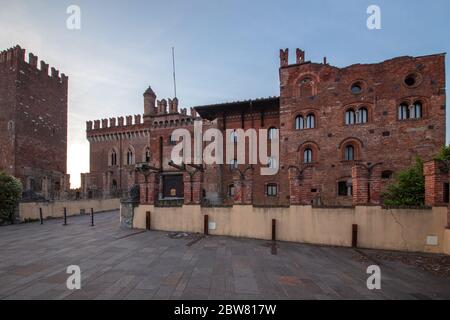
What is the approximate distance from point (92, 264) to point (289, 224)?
6544mm

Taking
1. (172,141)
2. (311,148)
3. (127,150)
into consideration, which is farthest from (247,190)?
(127,150)

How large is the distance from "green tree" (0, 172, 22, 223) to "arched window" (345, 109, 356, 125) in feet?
78.9

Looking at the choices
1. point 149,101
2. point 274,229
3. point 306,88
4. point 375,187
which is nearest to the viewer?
point 375,187

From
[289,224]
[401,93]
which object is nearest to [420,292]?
[289,224]

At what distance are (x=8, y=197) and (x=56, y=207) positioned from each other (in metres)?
3.46

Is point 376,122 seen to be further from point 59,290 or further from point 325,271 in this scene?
point 59,290

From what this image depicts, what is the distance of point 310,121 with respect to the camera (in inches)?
786

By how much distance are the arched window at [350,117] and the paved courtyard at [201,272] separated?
45.7ft

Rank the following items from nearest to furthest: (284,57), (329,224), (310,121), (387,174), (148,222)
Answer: (329,224), (148,222), (387,174), (310,121), (284,57)

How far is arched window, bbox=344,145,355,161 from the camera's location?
1880 centimetres

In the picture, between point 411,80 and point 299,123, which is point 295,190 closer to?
point 299,123

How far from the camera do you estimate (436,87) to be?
17.2 meters

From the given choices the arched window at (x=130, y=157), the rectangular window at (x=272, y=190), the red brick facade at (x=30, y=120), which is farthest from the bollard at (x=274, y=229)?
the arched window at (x=130, y=157)

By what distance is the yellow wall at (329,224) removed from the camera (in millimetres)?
7543
